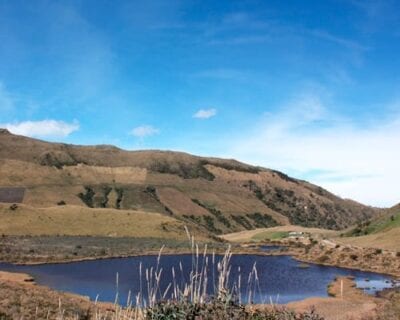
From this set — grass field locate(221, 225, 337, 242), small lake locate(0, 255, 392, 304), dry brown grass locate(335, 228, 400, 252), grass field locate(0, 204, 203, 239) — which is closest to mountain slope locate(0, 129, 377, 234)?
grass field locate(221, 225, 337, 242)

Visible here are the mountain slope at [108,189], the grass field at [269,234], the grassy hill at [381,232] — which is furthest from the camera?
the mountain slope at [108,189]

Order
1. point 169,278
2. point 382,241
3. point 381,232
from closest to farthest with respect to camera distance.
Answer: point 169,278 < point 382,241 < point 381,232

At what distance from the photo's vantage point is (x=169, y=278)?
51812 mm

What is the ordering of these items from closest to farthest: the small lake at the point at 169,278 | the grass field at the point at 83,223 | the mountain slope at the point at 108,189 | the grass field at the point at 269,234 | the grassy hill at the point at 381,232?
1. the small lake at the point at 169,278
2. the grassy hill at the point at 381,232
3. the grass field at the point at 83,223
4. the grass field at the point at 269,234
5. the mountain slope at the point at 108,189

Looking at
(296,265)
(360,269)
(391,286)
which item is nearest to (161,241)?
(296,265)

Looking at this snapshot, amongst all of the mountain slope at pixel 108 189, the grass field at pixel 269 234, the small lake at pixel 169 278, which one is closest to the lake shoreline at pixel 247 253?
the small lake at pixel 169 278

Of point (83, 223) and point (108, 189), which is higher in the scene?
point (108, 189)

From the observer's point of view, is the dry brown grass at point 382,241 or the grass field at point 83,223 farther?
the grass field at point 83,223

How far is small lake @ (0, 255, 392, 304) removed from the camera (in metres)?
45.2

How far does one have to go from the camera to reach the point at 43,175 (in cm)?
16725

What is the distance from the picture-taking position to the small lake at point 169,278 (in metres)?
45.2

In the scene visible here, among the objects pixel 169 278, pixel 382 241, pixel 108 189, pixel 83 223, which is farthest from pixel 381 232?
pixel 108 189

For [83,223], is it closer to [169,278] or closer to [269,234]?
[269,234]

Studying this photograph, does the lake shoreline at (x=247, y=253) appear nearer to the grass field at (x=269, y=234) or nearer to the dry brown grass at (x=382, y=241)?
the dry brown grass at (x=382, y=241)
